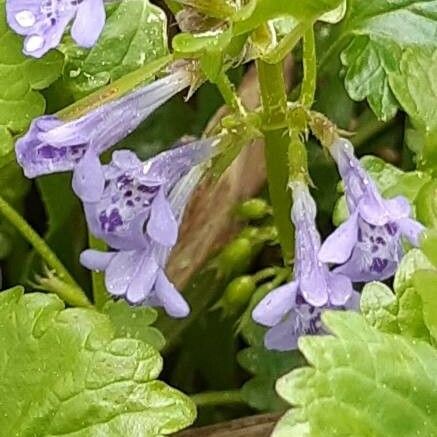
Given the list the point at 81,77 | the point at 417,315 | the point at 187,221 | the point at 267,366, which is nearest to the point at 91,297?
the point at 187,221

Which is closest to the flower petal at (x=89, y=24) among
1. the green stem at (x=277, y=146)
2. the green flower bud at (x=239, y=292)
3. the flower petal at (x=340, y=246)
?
the green stem at (x=277, y=146)

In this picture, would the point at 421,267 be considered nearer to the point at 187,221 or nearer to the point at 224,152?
the point at 224,152

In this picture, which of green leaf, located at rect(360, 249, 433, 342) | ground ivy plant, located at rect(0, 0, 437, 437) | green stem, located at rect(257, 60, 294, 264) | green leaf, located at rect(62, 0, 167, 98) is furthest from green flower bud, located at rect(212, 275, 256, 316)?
green leaf, located at rect(360, 249, 433, 342)

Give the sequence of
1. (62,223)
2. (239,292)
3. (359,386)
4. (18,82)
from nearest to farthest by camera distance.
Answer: (359,386) → (18,82) → (239,292) → (62,223)

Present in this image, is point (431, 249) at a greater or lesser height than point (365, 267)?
greater

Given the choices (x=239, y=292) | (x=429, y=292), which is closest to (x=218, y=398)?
(x=239, y=292)

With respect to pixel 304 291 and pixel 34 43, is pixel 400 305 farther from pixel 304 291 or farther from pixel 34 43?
pixel 34 43
